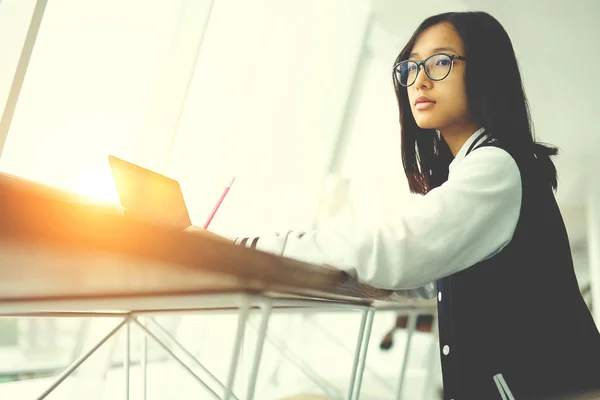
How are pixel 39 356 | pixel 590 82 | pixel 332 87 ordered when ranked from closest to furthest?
pixel 39 356, pixel 590 82, pixel 332 87

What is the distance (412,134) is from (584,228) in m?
0.80

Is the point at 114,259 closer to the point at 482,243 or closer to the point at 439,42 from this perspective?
the point at 482,243

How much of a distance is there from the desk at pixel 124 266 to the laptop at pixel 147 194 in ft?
0.70

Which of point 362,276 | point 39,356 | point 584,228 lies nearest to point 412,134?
point 362,276

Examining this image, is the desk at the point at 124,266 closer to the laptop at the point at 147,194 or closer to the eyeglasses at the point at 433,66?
the laptop at the point at 147,194

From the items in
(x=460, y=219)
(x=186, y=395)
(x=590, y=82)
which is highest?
(x=590, y=82)

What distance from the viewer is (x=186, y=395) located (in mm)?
1690

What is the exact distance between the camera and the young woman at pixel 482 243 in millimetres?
606

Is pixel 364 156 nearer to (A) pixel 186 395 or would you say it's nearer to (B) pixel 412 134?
(B) pixel 412 134

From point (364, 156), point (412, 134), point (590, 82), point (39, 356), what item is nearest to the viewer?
point (412, 134)

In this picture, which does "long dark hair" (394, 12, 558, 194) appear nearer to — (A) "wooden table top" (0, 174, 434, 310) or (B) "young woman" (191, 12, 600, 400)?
(B) "young woman" (191, 12, 600, 400)

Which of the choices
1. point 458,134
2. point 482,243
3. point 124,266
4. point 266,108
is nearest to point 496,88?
point 458,134

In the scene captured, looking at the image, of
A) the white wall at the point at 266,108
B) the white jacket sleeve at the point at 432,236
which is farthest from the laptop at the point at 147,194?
the white wall at the point at 266,108

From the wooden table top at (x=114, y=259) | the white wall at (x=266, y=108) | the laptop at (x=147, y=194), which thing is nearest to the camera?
the wooden table top at (x=114, y=259)
